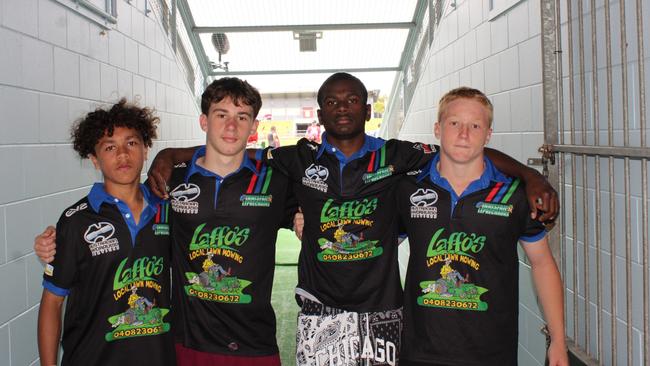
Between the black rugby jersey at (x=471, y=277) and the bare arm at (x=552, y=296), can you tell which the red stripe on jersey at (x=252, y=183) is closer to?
the black rugby jersey at (x=471, y=277)

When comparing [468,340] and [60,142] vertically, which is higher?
[60,142]

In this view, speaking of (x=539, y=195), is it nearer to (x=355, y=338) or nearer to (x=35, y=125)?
(x=355, y=338)

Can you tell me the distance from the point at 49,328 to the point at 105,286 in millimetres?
190

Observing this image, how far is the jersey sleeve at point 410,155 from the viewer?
1845mm

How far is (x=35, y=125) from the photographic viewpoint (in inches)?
83.3

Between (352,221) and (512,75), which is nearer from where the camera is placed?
(352,221)

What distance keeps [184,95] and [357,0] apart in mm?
2302

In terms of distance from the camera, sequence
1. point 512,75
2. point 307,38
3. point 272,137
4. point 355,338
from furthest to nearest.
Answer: point 272,137, point 307,38, point 512,75, point 355,338

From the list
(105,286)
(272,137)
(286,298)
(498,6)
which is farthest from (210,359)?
(272,137)

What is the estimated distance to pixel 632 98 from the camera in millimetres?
1612

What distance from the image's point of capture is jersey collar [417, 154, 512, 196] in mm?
1634

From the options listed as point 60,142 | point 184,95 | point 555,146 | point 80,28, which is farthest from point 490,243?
point 184,95

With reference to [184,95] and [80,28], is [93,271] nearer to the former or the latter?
[80,28]

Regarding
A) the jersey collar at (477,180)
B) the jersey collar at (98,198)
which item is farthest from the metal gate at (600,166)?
the jersey collar at (98,198)
